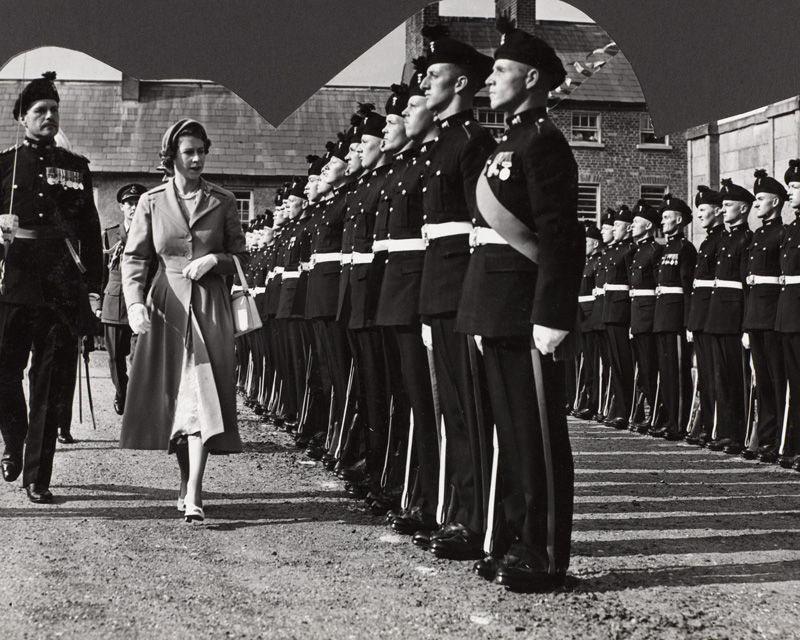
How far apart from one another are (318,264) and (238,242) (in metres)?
2.24

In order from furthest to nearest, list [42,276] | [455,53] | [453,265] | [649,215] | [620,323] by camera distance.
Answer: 1. [620,323]
2. [649,215]
3. [42,276]
4. [455,53]
5. [453,265]

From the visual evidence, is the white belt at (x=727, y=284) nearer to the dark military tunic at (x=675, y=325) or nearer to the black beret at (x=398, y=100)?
the dark military tunic at (x=675, y=325)

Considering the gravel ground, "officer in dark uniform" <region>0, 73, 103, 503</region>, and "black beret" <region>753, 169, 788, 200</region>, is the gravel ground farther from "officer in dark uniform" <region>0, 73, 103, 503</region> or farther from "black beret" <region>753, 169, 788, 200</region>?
"black beret" <region>753, 169, 788, 200</region>

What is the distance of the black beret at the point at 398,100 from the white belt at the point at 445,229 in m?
1.19

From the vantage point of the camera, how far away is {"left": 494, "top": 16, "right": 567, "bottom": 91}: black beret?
5.33 metres

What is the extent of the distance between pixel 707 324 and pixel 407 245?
18.2 feet

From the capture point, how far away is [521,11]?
5770 mm

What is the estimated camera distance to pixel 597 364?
15484 mm

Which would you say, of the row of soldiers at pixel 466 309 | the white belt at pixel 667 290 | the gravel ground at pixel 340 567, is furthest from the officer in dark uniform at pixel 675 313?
the row of soldiers at pixel 466 309

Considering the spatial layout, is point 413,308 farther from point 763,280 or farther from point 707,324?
point 707,324

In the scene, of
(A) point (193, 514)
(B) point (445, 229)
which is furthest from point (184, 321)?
(B) point (445, 229)

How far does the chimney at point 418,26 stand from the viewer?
5.84 metres

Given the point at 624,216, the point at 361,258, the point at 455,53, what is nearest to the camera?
the point at 455,53

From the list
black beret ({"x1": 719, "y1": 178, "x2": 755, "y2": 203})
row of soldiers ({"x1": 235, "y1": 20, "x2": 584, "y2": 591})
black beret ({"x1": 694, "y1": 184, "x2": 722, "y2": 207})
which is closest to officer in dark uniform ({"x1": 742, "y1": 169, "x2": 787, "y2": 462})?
black beret ({"x1": 719, "y1": 178, "x2": 755, "y2": 203})
